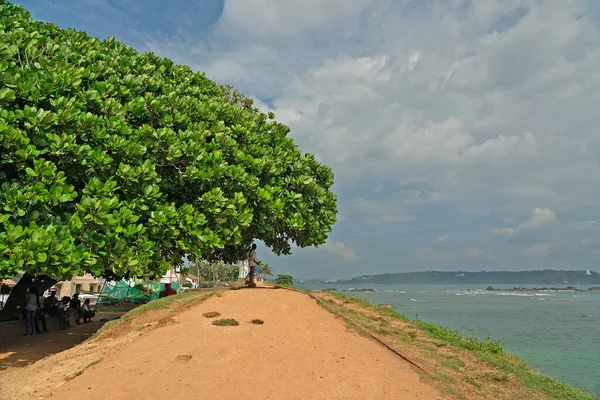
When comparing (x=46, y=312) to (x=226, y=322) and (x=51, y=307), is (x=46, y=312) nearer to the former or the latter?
(x=51, y=307)

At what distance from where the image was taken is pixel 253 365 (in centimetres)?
972

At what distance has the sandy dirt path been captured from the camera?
8578 mm

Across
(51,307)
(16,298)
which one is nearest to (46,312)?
(51,307)

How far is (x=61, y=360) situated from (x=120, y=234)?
4.14 m

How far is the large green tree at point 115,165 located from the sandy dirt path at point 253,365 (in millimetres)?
2415

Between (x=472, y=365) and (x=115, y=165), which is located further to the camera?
(x=115, y=165)

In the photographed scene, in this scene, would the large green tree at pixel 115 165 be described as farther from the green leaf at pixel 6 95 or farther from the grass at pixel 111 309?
the grass at pixel 111 309

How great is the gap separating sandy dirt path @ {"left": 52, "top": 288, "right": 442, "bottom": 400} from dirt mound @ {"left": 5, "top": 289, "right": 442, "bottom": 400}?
A: 0.07 ft

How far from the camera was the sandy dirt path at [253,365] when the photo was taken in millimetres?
8578

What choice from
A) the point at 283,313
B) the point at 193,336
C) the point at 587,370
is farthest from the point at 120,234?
the point at 587,370

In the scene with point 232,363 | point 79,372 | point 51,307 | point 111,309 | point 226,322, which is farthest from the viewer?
point 111,309

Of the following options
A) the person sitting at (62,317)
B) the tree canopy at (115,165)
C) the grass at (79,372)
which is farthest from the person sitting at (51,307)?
the grass at (79,372)

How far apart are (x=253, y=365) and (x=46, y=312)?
1502 centimetres

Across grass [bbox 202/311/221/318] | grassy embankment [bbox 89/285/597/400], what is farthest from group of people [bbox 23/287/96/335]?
grass [bbox 202/311/221/318]
